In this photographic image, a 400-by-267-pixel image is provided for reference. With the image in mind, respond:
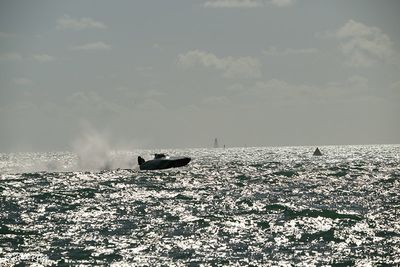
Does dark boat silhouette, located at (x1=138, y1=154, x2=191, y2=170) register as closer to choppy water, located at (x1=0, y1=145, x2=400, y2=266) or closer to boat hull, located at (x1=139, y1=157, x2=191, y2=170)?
boat hull, located at (x1=139, y1=157, x2=191, y2=170)

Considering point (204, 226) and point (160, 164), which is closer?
point (204, 226)

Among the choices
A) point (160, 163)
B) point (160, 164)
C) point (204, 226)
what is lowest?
point (204, 226)

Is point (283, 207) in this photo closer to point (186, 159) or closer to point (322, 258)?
point (322, 258)

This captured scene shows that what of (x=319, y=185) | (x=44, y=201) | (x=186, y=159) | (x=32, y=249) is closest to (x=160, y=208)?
(x=44, y=201)

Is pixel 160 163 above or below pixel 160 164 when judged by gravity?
above

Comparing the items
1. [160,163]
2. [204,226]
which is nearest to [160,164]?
[160,163]

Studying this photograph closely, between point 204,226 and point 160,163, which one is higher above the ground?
point 160,163

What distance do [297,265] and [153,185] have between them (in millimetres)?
37465

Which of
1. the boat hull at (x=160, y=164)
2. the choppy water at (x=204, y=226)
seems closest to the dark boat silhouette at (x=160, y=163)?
the boat hull at (x=160, y=164)

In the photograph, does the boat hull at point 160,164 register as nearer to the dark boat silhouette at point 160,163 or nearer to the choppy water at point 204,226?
the dark boat silhouette at point 160,163

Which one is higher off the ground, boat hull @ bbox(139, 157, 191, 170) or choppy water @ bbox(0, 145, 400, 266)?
boat hull @ bbox(139, 157, 191, 170)

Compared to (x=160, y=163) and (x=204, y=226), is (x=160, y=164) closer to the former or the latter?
(x=160, y=163)

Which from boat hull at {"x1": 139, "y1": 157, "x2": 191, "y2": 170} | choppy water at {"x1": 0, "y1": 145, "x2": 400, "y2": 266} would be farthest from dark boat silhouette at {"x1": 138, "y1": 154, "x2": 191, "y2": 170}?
choppy water at {"x1": 0, "y1": 145, "x2": 400, "y2": 266}

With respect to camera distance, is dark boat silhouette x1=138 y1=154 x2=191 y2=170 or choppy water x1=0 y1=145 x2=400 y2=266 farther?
dark boat silhouette x1=138 y1=154 x2=191 y2=170
